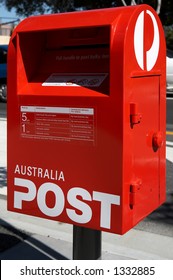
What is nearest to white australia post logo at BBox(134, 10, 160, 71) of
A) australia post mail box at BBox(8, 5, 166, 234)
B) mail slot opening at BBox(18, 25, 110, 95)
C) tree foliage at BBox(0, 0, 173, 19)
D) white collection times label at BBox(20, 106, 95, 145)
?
australia post mail box at BBox(8, 5, 166, 234)

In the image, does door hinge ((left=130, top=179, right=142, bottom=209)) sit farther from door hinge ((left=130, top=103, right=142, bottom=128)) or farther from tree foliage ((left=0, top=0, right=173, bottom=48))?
tree foliage ((left=0, top=0, right=173, bottom=48))

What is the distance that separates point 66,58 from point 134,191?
0.83 meters

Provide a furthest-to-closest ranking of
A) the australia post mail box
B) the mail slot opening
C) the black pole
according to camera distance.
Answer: the black pole, the mail slot opening, the australia post mail box

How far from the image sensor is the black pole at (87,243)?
2.59 meters

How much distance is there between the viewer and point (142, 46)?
239 cm

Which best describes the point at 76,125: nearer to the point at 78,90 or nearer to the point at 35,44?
the point at 78,90

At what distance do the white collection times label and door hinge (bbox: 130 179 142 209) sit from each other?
12.0 inches

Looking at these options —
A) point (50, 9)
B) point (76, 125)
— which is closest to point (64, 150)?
point (76, 125)

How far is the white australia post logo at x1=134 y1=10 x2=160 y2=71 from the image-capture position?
92.0 inches

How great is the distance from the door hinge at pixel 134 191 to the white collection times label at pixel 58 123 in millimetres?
305

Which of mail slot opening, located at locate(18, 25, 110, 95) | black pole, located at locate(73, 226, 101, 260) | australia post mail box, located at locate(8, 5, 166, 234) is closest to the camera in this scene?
australia post mail box, located at locate(8, 5, 166, 234)

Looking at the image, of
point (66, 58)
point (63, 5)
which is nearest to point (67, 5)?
point (63, 5)

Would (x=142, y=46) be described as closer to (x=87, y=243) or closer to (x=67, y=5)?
(x=87, y=243)

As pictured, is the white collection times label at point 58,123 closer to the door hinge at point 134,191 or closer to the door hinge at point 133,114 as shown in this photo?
the door hinge at point 133,114
